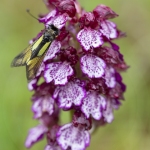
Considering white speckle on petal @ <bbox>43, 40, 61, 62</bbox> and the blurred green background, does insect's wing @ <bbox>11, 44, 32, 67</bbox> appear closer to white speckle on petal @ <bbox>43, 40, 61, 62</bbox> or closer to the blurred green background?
white speckle on petal @ <bbox>43, 40, 61, 62</bbox>

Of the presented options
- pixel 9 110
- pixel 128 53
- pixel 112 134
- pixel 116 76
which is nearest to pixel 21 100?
pixel 9 110

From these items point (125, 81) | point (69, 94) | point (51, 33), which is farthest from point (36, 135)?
point (125, 81)

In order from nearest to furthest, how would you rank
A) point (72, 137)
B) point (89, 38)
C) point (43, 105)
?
point (89, 38), point (72, 137), point (43, 105)

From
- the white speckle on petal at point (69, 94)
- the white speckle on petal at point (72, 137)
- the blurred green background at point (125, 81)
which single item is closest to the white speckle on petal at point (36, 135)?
the white speckle on petal at point (72, 137)

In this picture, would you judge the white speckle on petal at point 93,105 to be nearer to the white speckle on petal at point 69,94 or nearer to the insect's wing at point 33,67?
the white speckle on petal at point 69,94

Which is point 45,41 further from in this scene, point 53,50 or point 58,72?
point 58,72

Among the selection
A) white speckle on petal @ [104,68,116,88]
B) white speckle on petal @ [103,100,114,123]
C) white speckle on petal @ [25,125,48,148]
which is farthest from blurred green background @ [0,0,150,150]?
white speckle on petal @ [104,68,116,88]

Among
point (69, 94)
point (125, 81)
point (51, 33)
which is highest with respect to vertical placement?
point (51, 33)
